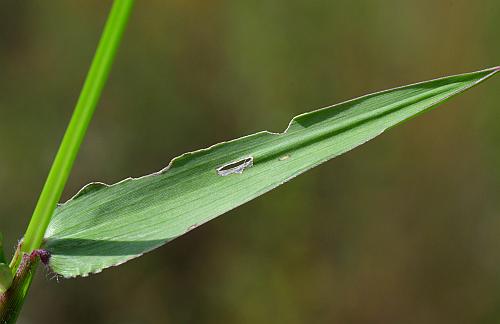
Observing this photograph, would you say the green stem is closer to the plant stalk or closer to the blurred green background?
the plant stalk

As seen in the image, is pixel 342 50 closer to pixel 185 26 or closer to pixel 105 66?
pixel 185 26

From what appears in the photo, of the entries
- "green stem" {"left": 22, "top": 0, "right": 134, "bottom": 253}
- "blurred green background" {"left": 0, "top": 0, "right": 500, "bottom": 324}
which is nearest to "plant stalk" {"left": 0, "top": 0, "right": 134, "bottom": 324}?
"green stem" {"left": 22, "top": 0, "right": 134, "bottom": 253}

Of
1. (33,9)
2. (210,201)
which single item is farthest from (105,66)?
(33,9)

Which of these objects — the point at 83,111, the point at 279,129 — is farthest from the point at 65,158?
the point at 279,129

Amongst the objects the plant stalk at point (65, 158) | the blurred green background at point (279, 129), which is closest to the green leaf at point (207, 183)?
the plant stalk at point (65, 158)

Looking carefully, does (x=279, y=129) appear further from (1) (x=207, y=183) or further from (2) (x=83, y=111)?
(2) (x=83, y=111)

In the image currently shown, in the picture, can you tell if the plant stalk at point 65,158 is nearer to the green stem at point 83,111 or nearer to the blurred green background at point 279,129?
the green stem at point 83,111
